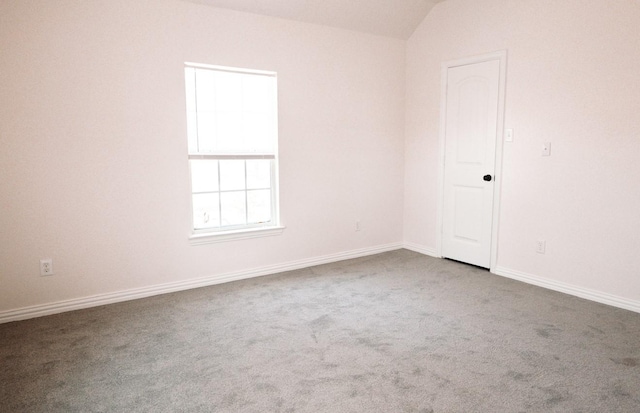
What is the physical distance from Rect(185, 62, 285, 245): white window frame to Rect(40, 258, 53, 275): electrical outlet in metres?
1.06

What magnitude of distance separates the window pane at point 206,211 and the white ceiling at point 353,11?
1.67 meters

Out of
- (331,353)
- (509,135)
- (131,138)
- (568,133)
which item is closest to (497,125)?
(509,135)

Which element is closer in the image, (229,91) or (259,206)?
(229,91)

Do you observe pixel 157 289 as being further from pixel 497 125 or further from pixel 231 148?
pixel 497 125

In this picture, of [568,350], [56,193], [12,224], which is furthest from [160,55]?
→ [568,350]

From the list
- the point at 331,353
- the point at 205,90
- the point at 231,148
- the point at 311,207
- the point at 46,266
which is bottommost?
the point at 331,353

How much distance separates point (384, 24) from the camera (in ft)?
15.2

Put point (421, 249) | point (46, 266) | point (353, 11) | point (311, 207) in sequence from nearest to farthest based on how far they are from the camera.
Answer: point (46, 266) → point (353, 11) → point (311, 207) → point (421, 249)

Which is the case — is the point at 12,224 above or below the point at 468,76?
below

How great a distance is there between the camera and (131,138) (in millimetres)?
3461

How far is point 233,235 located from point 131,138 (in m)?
1.21

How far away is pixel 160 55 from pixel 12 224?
1.69 meters

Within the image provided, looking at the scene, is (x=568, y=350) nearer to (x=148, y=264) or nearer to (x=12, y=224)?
(x=148, y=264)

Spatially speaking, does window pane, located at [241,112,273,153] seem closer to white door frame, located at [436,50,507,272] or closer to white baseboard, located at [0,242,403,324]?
white baseboard, located at [0,242,403,324]
